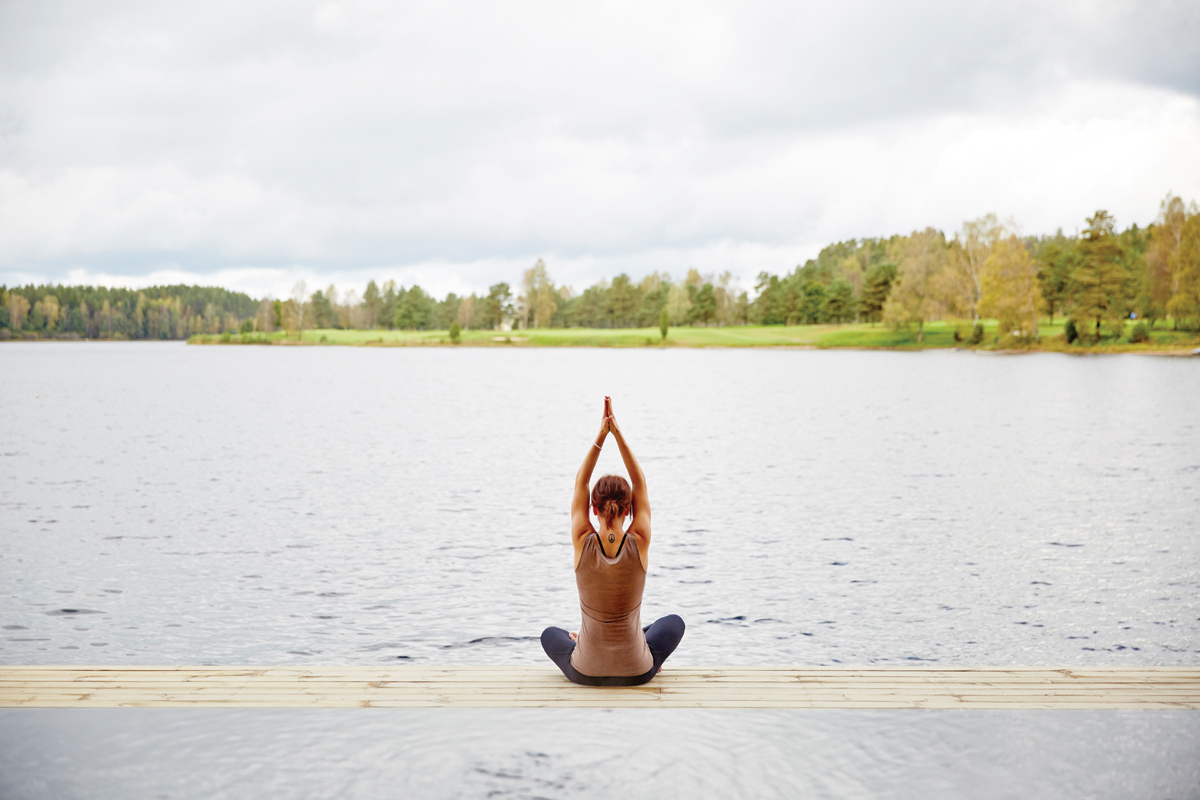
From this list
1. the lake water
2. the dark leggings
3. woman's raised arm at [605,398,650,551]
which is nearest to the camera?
the lake water

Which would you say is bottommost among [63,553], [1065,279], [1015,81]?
[63,553]

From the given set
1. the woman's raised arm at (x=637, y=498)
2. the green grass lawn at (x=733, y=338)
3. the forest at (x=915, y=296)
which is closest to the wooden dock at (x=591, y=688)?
the woman's raised arm at (x=637, y=498)

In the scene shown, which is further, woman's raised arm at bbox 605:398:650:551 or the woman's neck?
woman's raised arm at bbox 605:398:650:551

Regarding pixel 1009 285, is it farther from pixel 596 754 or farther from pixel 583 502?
pixel 596 754

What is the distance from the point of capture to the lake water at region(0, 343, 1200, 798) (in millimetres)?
5672

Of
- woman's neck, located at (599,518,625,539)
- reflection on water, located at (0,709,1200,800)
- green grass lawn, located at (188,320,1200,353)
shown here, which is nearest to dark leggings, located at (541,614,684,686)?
reflection on water, located at (0,709,1200,800)

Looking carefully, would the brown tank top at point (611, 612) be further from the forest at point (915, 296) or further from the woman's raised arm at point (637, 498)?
the forest at point (915, 296)

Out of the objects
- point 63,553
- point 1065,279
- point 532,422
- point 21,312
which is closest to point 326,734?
point 63,553

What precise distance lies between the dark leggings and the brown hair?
1.29 metres

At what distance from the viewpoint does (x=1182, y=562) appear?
12.6 metres

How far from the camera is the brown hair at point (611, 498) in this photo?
575 centimetres

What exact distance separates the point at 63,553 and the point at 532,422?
72.3 feet

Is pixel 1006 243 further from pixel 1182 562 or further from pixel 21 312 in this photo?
pixel 21 312

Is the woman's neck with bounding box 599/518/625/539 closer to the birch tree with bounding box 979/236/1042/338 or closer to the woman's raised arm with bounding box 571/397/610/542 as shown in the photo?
the woman's raised arm with bounding box 571/397/610/542
